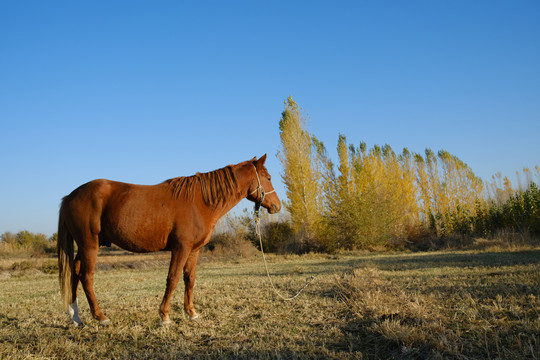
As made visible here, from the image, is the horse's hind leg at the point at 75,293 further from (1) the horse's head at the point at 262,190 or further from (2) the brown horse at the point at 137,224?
(1) the horse's head at the point at 262,190

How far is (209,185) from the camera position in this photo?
16.4 ft

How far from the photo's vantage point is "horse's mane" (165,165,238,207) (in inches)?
193

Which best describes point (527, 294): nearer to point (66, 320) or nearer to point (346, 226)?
point (66, 320)

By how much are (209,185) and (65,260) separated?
7.26ft

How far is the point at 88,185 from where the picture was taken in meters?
4.76

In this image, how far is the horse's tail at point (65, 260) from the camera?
4.77 m

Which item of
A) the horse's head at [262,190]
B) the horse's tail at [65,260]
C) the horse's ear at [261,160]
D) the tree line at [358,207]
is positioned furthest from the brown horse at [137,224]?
the tree line at [358,207]

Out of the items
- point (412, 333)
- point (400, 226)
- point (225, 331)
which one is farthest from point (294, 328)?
point (400, 226)

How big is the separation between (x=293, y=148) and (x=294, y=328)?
24096mm

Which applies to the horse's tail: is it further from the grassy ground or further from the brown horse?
the grassy ground

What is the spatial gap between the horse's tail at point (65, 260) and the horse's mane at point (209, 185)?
152cm

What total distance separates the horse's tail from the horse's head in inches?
102

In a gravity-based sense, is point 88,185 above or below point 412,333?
above

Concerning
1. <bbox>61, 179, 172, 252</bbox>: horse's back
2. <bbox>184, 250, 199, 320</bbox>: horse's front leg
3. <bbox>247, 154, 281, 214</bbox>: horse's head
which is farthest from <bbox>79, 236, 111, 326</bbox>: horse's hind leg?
<bbox>247, 154, 281, 214</bbox>: horse's head
